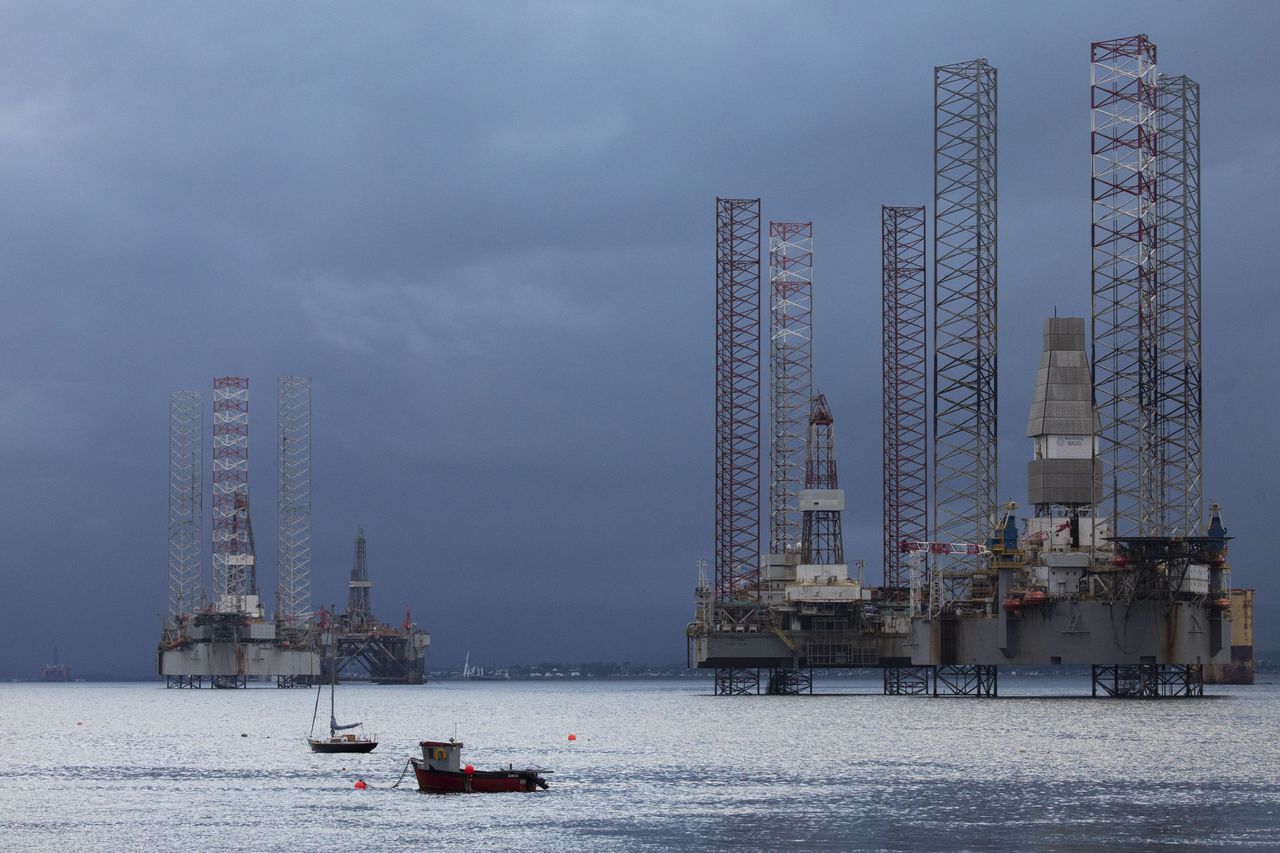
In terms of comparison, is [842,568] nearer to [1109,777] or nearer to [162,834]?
[1109,777]

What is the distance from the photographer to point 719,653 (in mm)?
136500

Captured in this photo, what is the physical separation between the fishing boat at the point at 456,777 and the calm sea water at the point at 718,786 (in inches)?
38.0

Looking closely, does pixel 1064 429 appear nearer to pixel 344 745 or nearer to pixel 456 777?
pixel 344 745

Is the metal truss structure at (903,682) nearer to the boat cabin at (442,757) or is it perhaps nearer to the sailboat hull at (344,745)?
the sailboat hull at (344,745)

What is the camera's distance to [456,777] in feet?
241

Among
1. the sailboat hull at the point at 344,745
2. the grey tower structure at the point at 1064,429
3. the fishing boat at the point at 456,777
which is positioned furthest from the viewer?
the grey tower structure at the point at 1064,429

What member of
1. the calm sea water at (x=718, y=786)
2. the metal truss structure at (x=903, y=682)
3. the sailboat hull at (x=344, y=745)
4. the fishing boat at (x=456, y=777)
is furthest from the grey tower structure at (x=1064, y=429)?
the fishing boat at (x=456, y=777)

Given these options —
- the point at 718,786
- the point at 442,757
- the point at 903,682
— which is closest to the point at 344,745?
the point at 442,757

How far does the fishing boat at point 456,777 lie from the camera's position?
73125 mm

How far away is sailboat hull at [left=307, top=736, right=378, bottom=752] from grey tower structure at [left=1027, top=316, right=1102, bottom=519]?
45666 millimetres

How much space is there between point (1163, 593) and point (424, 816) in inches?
2360

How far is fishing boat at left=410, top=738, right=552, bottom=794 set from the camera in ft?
240

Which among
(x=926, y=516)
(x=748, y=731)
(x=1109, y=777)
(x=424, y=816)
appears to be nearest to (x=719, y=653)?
(x=926, y=516)

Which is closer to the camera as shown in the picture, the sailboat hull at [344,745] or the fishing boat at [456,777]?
the fishing boat at [456,777]
